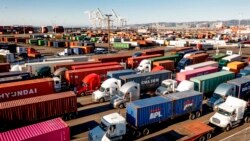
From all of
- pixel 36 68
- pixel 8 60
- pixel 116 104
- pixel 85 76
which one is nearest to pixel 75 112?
pixel 116 104

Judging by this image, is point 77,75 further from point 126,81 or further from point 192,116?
point 192,116

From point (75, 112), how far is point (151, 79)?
46.3 feet

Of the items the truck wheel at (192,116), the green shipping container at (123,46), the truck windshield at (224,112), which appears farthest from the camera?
the green shipping container at (123,46)

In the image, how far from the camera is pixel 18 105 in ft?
81.1


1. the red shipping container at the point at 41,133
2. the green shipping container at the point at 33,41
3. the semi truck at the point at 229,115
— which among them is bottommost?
the semi truck at the point at 229,115

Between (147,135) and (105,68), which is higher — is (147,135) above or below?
below

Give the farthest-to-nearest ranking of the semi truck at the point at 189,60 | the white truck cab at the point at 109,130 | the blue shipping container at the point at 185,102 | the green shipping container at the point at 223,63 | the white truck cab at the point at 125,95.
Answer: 1. the semi truck at the point at 189,60
2. the green shipping container at the point at 223,63
3. the white truck cab at the point at 125,95
4. the blue shipping container at the point at 185,102
5. the white truck cab at the point at 109,130

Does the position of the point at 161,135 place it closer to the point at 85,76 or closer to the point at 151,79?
the point at 151,79

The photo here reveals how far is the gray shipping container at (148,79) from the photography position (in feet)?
118

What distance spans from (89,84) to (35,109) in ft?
45.5

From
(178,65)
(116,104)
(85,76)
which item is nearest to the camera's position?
(116,104)

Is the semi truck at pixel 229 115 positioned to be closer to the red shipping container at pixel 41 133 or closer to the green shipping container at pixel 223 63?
the red shipping container at pixel 41 133

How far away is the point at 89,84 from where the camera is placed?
38.7 m

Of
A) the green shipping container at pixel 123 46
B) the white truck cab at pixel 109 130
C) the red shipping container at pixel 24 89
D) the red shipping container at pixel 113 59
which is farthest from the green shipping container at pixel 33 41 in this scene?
the white truck cab at pixel 109 130
